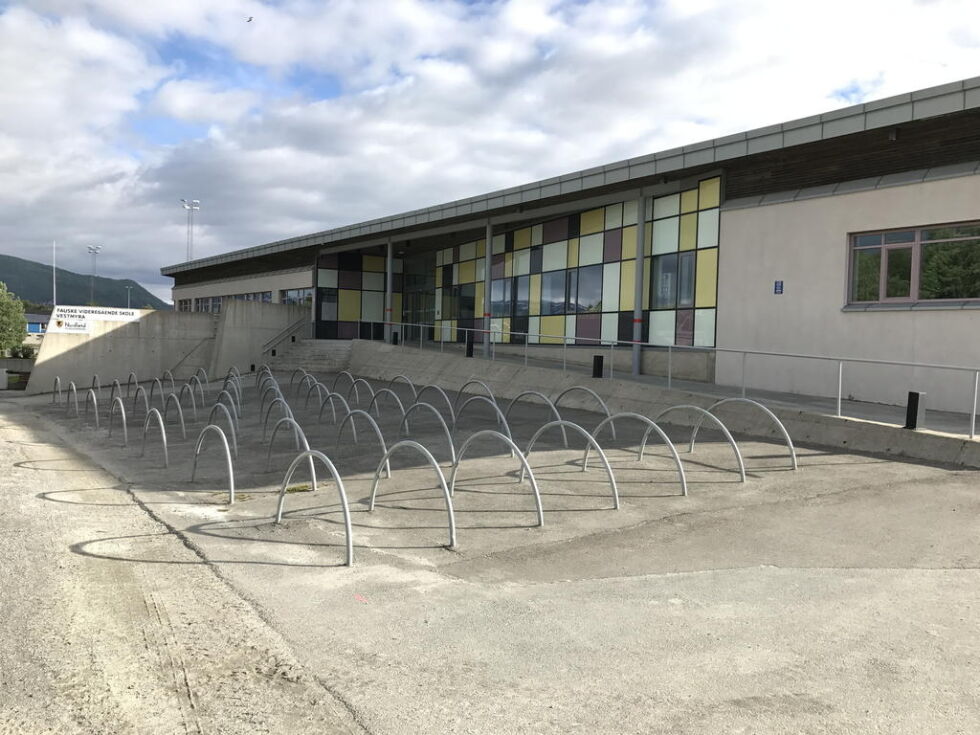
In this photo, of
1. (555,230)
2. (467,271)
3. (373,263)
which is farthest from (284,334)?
(555,230)

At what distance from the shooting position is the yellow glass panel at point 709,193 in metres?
16.4

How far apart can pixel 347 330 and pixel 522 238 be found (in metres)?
10.7

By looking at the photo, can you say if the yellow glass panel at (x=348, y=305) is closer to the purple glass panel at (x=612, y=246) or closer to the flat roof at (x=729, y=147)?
the flat roof at (x=729, y=147)

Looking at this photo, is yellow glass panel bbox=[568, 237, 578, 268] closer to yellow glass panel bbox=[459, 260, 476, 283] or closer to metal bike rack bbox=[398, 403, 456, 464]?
yellow glass panel bbox=[459, 260, 476, 283]

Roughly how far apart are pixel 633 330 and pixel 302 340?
15.0m

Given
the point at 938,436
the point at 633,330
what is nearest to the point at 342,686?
the point at 938,436

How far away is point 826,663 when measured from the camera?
3760mm

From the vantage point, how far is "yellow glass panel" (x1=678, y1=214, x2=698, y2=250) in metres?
Answer: 17.0

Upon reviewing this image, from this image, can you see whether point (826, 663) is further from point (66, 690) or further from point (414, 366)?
point (414, 366)

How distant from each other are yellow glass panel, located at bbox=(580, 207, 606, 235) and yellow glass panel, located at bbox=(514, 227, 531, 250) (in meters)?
2.51

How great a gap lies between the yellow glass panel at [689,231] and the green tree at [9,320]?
5614cm

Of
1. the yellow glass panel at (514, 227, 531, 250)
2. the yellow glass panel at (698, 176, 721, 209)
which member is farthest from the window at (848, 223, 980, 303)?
the yellow glass panel at (514, 227, 531, 250)

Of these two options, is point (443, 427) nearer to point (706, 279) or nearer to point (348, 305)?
point (706, 279)

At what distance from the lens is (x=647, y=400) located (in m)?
14.2
